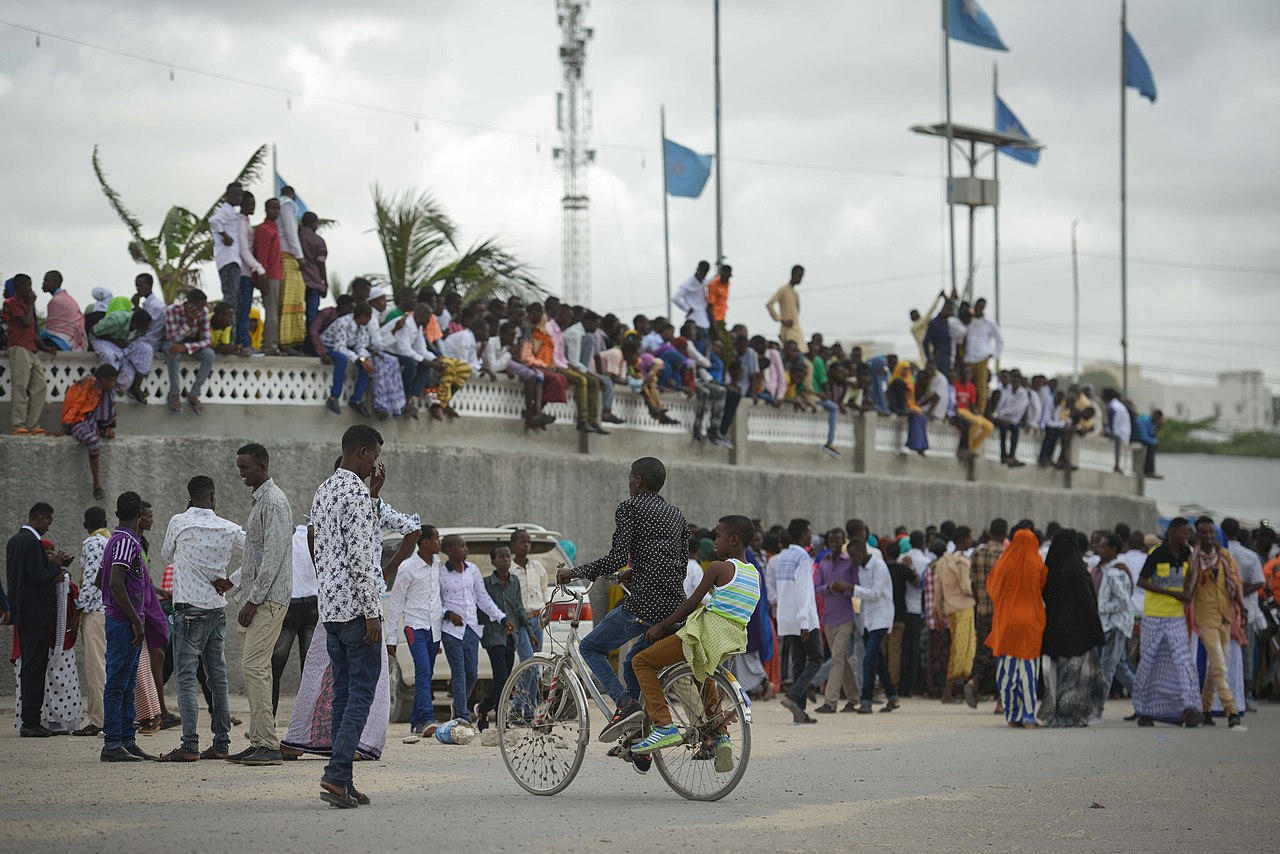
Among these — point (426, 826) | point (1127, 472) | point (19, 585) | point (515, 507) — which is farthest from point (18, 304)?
point (1127, 472)

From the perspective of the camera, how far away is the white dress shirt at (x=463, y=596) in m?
13.0

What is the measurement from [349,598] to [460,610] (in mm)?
4614

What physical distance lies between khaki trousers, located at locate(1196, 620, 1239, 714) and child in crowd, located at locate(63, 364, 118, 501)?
35.0 feet

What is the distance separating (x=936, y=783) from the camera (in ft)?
33.7

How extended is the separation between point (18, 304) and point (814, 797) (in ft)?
33.8

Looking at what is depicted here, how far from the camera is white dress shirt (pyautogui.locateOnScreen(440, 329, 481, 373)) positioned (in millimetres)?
19241

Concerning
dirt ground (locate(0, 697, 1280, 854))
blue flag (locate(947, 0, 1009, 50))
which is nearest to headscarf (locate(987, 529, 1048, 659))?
dirt ground (locate(0, 697, 1280, 854))

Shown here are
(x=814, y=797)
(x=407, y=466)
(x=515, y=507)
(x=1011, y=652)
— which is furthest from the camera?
(x=515, y=507)

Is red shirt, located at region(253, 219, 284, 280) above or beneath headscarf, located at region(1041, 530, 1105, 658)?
above

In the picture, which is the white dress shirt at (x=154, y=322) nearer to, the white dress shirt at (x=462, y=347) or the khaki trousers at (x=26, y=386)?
the khaki trousers at (x=26, y=386)

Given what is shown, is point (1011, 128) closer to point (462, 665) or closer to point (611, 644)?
point (462, 665)

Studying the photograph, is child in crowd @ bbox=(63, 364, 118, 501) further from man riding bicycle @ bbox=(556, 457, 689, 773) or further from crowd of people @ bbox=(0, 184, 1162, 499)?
man riding bicycle @ bbox=(556, 457, 689, 773)

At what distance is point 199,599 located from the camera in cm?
1072

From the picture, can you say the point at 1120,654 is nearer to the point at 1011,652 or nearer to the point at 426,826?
the point at 1011,652
